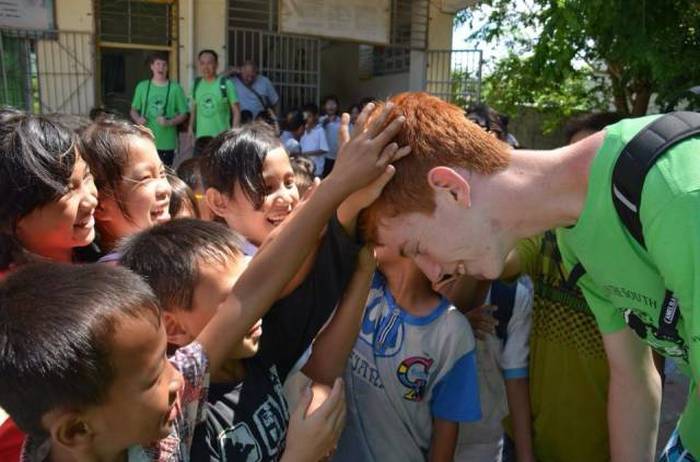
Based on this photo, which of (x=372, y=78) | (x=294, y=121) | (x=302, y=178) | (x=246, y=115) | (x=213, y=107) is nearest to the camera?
(x=302, y=178)

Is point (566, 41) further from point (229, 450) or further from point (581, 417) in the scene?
point (229, 450)

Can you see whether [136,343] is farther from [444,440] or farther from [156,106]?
[156,106]

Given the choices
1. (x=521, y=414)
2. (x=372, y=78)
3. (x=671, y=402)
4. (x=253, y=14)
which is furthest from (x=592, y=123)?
(x=372, y=78)

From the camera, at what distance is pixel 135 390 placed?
1054mm

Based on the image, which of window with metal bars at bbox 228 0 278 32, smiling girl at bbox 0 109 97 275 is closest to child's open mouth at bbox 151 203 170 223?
smiling girl at bbox 0 109 97 275

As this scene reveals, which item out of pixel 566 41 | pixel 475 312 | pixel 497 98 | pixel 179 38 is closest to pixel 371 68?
pixel 497 98

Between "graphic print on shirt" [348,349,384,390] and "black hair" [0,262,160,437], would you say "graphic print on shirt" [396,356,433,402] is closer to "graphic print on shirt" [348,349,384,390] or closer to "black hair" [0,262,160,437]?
"graphic print on shirt" [348,349,384,390]

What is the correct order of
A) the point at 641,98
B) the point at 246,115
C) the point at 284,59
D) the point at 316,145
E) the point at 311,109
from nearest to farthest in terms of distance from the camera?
1. the point at 641,98
2. the point at 246,115
3. the point at 316,145
4. the point at 311,109
5. the point at 284,59

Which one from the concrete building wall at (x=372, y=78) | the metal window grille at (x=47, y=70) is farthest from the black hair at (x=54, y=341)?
the concrete building wall at (x=372, y=78)

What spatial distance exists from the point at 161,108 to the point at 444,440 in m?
6.23

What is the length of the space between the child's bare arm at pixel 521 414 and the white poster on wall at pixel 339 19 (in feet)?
26.5

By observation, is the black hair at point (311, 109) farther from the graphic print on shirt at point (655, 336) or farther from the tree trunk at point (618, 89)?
the graphic print on shirt at point (655, 336)

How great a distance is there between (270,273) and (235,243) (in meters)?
A: 0.24

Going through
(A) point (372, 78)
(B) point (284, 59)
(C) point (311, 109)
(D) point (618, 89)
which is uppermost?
(B) point (284, 59)
